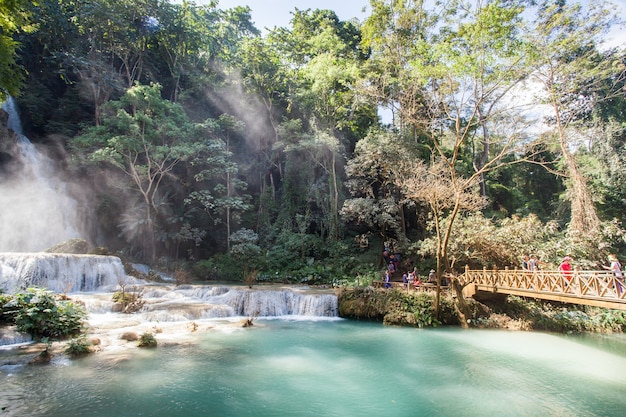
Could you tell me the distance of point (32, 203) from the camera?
1942cm

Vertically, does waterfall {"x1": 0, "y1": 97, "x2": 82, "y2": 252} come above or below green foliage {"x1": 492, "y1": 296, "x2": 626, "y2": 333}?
A: above

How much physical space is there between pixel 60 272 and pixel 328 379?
13.2 meters

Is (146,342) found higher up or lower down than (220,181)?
lower down

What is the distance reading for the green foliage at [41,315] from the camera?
8.75 meters

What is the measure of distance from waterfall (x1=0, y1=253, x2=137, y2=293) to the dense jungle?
133 inches

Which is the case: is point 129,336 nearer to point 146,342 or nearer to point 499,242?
point 146,342

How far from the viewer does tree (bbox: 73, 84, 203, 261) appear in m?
19.7

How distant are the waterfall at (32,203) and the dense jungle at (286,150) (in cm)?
65

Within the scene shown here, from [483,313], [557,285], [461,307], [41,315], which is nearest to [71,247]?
[41,315]

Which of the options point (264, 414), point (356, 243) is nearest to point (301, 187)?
point (356, 243)

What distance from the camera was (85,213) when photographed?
2203 centimetres

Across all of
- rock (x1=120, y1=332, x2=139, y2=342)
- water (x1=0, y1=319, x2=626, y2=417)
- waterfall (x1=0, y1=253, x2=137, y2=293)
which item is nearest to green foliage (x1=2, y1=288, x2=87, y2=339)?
rock (x1=120, y1=332, x2=139, y2=342)

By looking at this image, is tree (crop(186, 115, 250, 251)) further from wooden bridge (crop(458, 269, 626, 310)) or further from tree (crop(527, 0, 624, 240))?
tree (crop(527, 0, 624, 240))

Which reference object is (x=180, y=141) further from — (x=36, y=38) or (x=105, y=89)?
(x=36, y=38)
